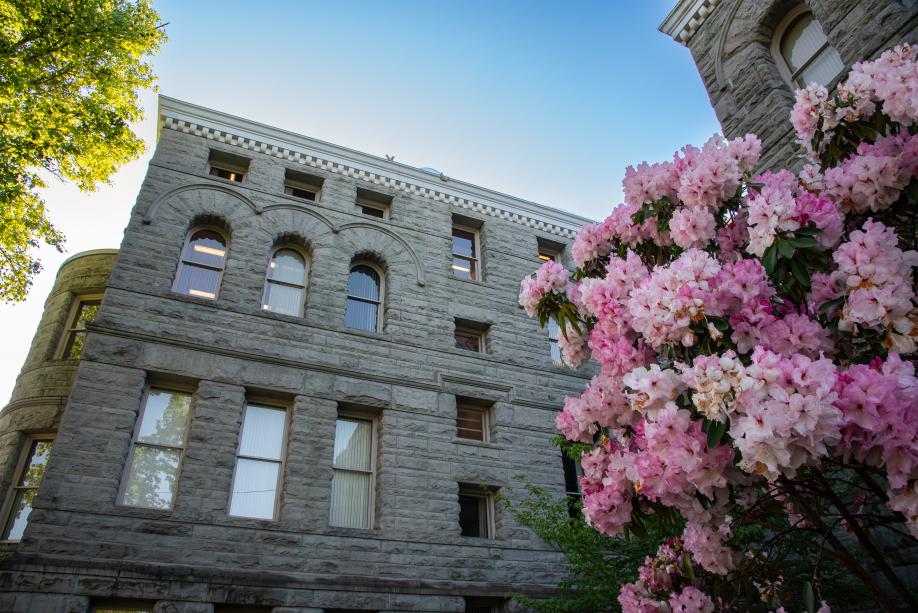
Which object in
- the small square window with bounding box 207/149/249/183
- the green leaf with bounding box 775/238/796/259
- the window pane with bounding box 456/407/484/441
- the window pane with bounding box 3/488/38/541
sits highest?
the small square window with bounding box 207/149/249/183

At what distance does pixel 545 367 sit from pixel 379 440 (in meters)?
4.66

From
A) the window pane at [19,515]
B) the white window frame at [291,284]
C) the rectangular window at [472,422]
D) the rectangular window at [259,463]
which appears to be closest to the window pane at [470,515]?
the rectangular window at [472,422]

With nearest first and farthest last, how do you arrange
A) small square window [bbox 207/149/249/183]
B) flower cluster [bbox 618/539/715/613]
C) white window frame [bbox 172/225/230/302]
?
1. flower cluster [bbox 618/539/715/613]
2. white window frame [bbox 172/225/230/302]
3. small square window [bbox 207/149/249/183]

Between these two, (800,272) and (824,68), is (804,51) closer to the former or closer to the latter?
(824,68)

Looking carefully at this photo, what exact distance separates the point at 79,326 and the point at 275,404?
188 inches

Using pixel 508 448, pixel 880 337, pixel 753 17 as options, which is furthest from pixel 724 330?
pixel 508 448

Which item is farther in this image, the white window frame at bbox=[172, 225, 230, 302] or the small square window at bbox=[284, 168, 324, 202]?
the small square window at bbox=[284, 168, 324, 202]

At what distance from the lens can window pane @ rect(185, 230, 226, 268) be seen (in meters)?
12.5

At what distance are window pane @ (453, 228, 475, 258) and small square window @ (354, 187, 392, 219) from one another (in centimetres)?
201

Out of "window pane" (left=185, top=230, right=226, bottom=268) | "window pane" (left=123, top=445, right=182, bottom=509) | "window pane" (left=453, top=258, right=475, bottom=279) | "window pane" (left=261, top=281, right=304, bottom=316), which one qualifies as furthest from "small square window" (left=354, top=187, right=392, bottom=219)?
"window pane" (left=123, top=445, right=182, bottom=509)

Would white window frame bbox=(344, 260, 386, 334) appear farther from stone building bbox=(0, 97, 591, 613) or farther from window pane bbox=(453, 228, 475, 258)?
window pane bbox=(453, 228, 475, 258)

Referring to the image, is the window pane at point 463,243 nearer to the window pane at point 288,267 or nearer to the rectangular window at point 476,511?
the window pane at point 288,267

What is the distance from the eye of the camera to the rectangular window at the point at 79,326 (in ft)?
39.1

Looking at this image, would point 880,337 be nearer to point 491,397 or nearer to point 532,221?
point 491,397
